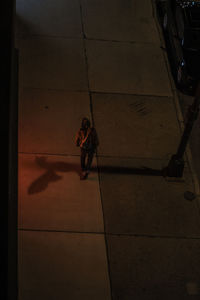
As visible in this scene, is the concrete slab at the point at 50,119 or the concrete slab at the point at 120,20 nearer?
the concrete slab at the point at 50,119

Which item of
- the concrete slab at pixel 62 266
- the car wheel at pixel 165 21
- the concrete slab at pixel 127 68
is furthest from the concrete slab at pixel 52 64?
the concrete slab at pixel 62 266

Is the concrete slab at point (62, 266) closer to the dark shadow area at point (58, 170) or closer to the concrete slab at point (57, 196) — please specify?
the concrete slab at point (57, 196)

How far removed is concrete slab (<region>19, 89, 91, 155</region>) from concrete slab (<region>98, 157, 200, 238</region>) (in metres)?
0.85

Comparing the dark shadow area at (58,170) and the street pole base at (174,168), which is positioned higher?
the street pole base at (174,168)

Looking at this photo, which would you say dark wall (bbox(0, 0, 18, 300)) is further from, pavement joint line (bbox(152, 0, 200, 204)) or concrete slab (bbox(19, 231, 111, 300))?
pavement joint line (bbox(152, 0, 200, 204))

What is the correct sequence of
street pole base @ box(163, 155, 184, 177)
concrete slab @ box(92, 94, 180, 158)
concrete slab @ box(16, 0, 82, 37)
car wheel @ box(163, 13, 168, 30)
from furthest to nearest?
car wheel @ box(163, 13, 168, 30)
concrete slab @ box(16, 0, 82, 37)
concrete slab @ box(92, 94, 180, 158)
street pole base @ box(163, 155, 184, 177)

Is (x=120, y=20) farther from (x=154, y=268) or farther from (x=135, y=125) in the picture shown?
(x=154, y=268)

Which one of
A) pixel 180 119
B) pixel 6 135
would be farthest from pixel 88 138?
pixel 180 119

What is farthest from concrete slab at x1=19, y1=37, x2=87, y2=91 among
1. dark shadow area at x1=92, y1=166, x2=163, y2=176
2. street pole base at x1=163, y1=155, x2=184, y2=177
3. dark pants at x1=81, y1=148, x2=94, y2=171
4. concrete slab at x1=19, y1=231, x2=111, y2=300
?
concrete slab at x1=19, y1=231, x2=111, y2=300

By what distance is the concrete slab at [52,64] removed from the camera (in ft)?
34.7

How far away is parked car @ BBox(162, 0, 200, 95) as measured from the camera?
436 inches

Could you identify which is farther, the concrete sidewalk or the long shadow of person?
the long shadow of person

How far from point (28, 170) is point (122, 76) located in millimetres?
3554

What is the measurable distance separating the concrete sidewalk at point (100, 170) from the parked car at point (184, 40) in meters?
0.34
